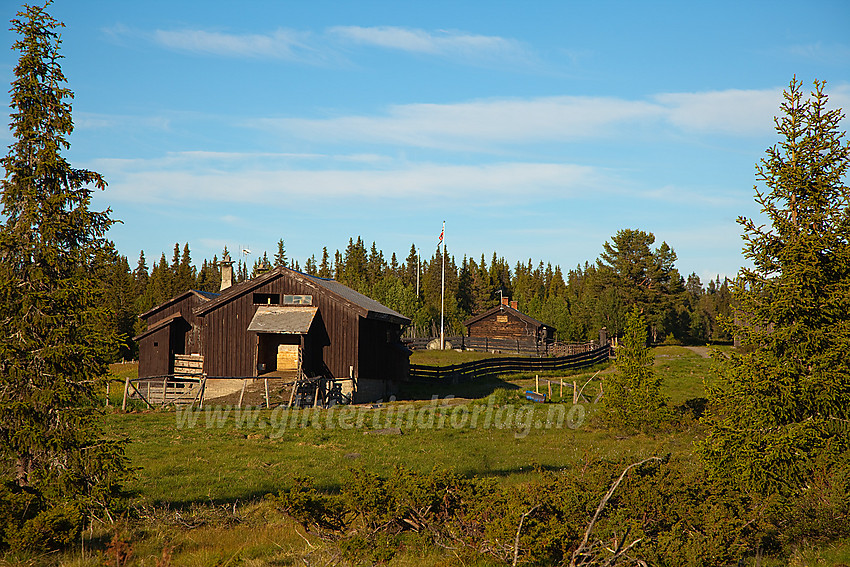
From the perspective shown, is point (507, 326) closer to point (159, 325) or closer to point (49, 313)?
point (159, 325)

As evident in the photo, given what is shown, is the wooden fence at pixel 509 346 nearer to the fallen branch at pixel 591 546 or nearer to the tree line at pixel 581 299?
the tree line at pixel 581 299

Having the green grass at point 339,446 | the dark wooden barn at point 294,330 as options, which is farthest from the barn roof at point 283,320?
the green grass at point 339,446

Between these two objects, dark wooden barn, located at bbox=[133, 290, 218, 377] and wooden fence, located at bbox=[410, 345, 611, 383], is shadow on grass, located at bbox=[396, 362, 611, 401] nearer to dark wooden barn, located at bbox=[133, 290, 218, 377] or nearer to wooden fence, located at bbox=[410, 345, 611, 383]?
wooden fence, located at bbox=[410, 345, 611, 383]

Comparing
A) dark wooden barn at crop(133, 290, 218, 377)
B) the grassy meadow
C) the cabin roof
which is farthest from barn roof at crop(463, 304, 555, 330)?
the cabin roof

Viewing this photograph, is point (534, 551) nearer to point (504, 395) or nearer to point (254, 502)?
point (254, 502)

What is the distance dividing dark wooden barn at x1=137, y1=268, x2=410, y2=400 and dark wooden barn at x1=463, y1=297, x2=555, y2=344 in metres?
37.4

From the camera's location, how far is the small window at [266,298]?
31.8 metres

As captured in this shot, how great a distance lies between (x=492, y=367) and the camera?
44.1m

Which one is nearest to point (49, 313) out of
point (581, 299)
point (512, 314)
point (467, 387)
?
point (467, 387)

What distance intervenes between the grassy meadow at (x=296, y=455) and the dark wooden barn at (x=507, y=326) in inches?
1301

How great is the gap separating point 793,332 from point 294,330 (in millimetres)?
21625

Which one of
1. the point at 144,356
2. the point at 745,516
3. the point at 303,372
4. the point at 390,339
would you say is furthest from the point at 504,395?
the point at 745,516

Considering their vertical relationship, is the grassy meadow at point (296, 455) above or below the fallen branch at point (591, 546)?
below

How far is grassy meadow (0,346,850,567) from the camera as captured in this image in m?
9.31
